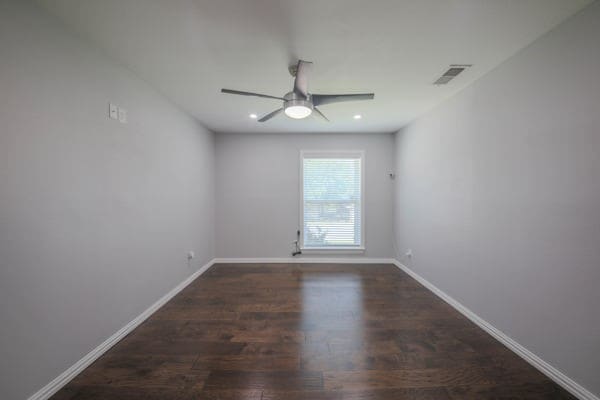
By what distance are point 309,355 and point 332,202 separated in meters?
2.81

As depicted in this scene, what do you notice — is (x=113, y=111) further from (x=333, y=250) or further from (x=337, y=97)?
(x=333, y=250)

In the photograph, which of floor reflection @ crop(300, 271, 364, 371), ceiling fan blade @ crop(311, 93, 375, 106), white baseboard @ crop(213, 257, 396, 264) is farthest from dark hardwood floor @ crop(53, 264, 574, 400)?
ceiling fan blade @ crop(311, 93, 375, 106)

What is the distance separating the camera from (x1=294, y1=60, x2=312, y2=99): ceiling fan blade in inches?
69.4

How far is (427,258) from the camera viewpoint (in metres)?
3.23

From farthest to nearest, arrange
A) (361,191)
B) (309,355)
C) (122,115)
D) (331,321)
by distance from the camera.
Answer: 1. (361,191)
2. (331,321)
3. (122,115)
4. (309,355)

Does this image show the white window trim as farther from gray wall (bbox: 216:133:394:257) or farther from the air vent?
the air vent

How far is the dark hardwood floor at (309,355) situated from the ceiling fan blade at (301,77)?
220 centimetres

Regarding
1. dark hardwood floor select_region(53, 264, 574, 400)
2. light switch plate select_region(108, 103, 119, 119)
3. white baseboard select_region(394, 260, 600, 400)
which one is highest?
light switch plate select_region(108, 103, 119, 119)

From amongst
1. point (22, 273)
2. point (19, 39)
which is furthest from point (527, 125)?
point (22, 273)

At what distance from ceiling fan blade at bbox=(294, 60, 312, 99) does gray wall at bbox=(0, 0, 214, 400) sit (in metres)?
1.60

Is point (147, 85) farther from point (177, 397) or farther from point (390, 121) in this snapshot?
point (390, 121)

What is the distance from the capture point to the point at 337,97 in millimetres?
2037

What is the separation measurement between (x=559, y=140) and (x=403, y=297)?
2164 millimetres

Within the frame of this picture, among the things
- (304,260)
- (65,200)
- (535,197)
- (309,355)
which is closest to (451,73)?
(535,197)
